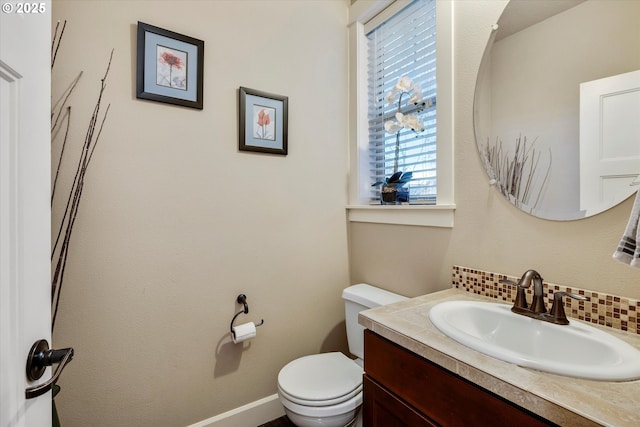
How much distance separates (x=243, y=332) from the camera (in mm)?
1462

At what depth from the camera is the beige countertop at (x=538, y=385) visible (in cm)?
54

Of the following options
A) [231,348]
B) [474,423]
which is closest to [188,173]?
[231,348]

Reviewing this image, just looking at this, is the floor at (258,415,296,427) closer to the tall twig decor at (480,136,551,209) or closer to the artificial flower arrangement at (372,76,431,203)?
the artificial flower arrangement at (372,76,431,203)

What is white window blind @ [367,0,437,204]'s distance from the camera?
1.55 meters

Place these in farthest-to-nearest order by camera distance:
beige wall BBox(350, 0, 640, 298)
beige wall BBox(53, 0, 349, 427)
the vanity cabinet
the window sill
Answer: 1. the window sill
2. beige wall BBox(53, 0, 349, 427)
3. beige wall BBox(350, 0, 640, 298)
4. the vanity cabinet

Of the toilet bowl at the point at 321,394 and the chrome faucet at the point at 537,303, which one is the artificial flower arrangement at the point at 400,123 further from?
the toilet bowl at the point at 321,394

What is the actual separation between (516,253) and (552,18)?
2.84ft

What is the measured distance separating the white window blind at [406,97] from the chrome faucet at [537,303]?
65 cm

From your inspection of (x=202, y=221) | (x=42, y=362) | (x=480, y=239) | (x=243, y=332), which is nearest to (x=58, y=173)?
(x=202, y=221)

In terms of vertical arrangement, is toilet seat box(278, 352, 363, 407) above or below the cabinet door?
below

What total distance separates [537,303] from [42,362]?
133 centimetres

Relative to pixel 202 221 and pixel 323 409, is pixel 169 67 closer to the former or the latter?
pixel 202 221

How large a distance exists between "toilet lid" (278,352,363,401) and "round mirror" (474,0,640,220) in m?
1.04

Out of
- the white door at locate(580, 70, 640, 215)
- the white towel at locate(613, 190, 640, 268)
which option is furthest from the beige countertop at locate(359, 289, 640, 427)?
the white door at locate(580, 70, 640, 215)
